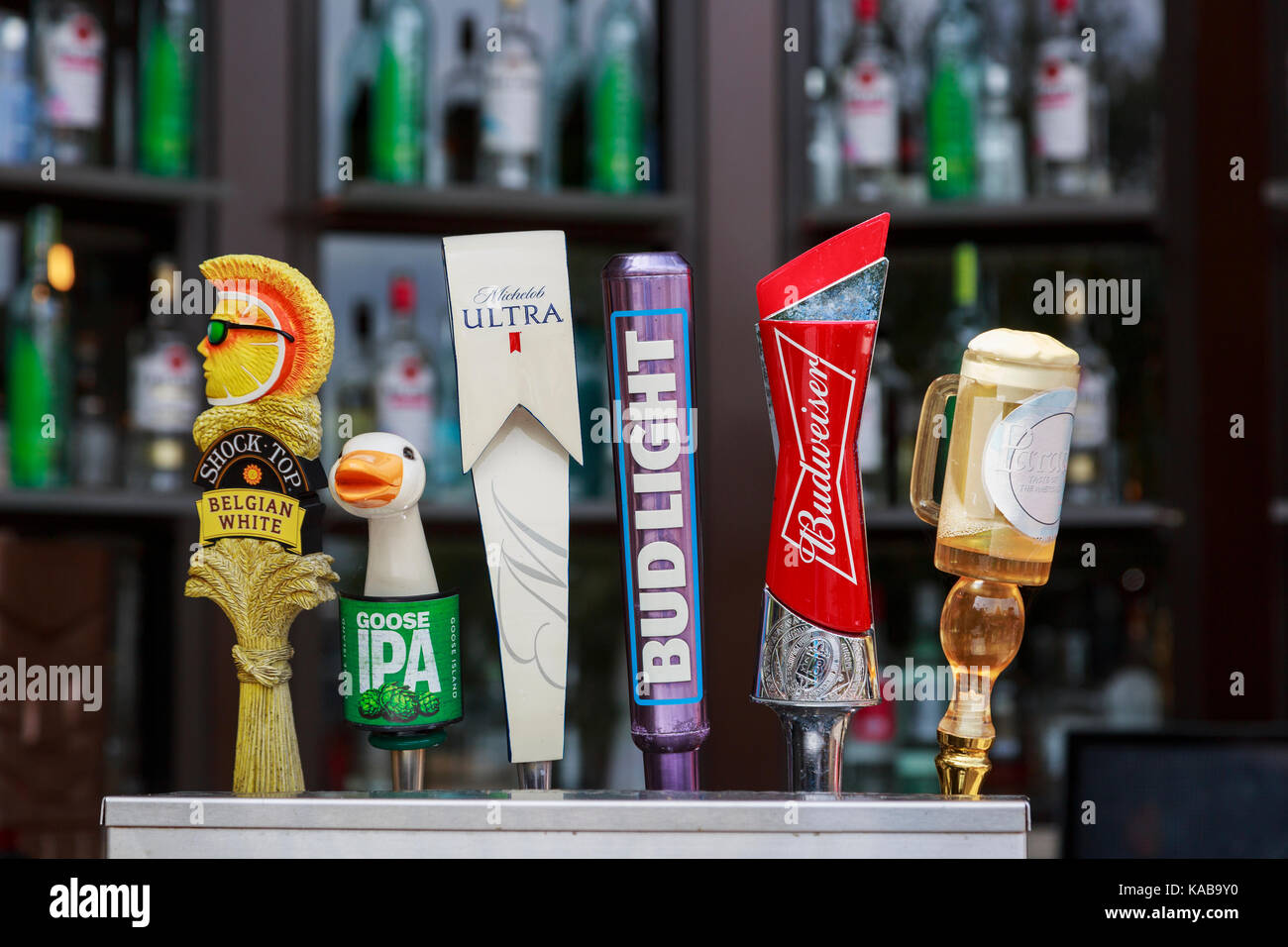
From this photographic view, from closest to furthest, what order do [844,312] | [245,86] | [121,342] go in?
[844,312] → [245,86] → [121,342]

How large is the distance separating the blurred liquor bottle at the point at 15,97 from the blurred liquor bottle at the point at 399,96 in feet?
1.37

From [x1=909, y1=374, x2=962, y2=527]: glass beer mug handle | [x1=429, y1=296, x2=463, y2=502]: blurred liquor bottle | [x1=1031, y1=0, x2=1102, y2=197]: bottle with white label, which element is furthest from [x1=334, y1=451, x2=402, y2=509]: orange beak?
[x1=1031, y1=0, x2=1102, y2=197]: bottle with white label

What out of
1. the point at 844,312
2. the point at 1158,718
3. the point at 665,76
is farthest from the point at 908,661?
the point at 844,312

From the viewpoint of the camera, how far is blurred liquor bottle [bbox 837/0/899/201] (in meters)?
1.61

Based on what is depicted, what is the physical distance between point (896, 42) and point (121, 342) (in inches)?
45.9

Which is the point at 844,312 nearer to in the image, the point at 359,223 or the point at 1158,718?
the point at 359,223

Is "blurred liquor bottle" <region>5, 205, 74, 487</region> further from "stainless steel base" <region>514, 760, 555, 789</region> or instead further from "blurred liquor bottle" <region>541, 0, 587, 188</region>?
"stainless steel base" <region>514, 760, 555, 789</region>

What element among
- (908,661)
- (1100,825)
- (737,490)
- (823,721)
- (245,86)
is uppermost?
(245,86)

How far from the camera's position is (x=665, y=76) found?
5.27ft

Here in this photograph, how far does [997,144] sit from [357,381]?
939 mm

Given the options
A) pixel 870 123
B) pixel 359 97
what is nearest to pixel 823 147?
pixel 870 123

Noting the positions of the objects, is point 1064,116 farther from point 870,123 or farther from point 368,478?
point 368,478

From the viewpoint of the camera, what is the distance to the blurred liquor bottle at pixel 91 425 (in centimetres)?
155
